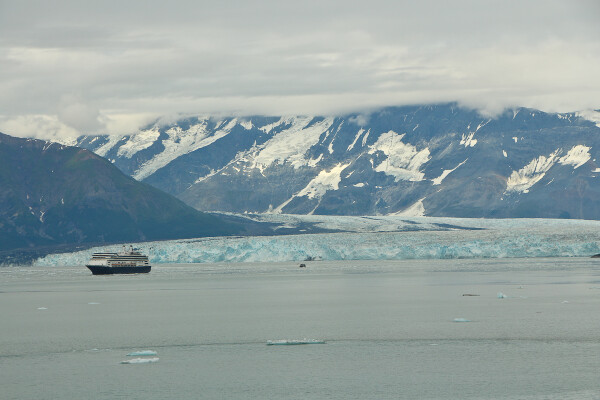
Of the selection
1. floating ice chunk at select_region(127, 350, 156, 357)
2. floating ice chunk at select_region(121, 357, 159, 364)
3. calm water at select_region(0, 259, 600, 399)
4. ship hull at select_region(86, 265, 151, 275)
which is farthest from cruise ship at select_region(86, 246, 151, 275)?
floating ice chunk at select_region(121, 357, 159, 364)

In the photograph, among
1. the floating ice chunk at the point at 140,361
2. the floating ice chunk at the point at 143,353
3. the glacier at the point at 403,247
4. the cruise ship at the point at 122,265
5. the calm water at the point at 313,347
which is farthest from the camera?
the glacier at the point at 403,247

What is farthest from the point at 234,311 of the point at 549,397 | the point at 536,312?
the point at 549,397

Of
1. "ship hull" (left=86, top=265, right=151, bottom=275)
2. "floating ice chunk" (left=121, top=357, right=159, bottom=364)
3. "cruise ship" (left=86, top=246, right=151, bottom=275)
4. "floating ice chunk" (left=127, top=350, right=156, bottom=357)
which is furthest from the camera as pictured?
"cruise ship" (left=86, top=246, right=151, bottom=275)

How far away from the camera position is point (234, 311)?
51688 mm

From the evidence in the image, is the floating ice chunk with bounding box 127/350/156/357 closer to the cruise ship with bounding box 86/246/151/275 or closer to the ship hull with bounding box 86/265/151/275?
the ship hull with bounding box 86/265/151/275

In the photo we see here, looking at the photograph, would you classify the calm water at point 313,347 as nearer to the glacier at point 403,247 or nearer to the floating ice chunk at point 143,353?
the floating ice chunk at point 143,353

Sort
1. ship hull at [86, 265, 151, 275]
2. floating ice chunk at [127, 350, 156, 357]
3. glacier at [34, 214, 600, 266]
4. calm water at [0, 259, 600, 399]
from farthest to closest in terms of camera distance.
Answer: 1. glacier at [34, 214, 600, 266]
2. ship hull at [86, 265, 151, 275]
3. floating ice chunk at [127, 350, 156, 357]
4. calm water at [0, 259, 600, 399]

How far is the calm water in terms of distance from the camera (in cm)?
2591

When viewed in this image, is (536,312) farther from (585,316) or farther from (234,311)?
(234,311)

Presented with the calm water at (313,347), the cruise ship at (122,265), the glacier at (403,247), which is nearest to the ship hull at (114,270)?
the cruise ship at (122,265)

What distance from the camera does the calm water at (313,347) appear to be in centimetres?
2591

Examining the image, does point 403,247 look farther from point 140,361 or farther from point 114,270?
point 140,361

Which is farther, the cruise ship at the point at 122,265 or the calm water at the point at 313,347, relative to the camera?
the cruise ship at the point at 122,265

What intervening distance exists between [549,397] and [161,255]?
129 meters
